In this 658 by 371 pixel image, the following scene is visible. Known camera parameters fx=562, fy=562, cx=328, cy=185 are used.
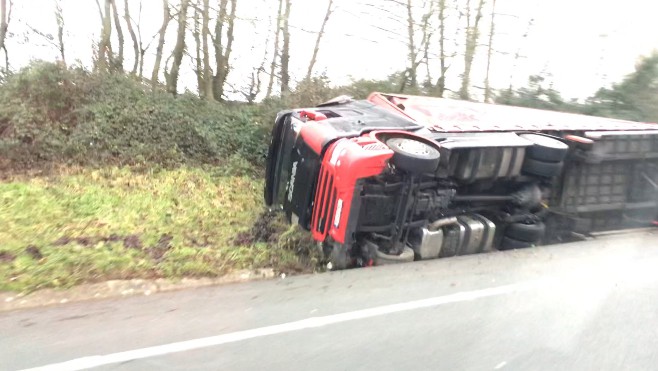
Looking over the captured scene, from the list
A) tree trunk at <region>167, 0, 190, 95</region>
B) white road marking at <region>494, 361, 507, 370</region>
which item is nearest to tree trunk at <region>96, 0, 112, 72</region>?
tree trunk at <region>167, 0, 190, 95</region>

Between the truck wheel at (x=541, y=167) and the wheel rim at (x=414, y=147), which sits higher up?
the wheel rim at (x=414, y=147)

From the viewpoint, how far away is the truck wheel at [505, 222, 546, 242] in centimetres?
755

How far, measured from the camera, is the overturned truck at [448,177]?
629cm

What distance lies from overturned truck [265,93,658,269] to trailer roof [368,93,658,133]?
3cm

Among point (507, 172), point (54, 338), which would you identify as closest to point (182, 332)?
point (54, 338)

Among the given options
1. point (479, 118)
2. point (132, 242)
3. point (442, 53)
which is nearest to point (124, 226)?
point (132, 242)

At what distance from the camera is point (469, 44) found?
14688 millimetres

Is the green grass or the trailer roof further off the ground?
the trailer roof

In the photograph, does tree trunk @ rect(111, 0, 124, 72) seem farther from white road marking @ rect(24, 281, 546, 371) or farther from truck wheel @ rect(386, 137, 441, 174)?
white road marking @ rect(24, 281, 546, 371)

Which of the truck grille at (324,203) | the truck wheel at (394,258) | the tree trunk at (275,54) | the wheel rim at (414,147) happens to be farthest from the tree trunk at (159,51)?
the truck wheel at (394,258)

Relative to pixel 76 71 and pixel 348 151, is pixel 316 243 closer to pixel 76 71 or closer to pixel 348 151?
pixel 348 151

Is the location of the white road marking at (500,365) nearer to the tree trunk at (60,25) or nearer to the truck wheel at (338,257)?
the truck wheel at (338,257)

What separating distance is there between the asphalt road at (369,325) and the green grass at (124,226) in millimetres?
647

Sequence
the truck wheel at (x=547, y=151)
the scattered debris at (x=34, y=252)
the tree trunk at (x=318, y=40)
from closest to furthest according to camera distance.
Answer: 1. the scattered debris at (x=34, y=252)
2. the truck wheel at (x=547, y=151)
3. the tree trunk at (x=318, y=40)
